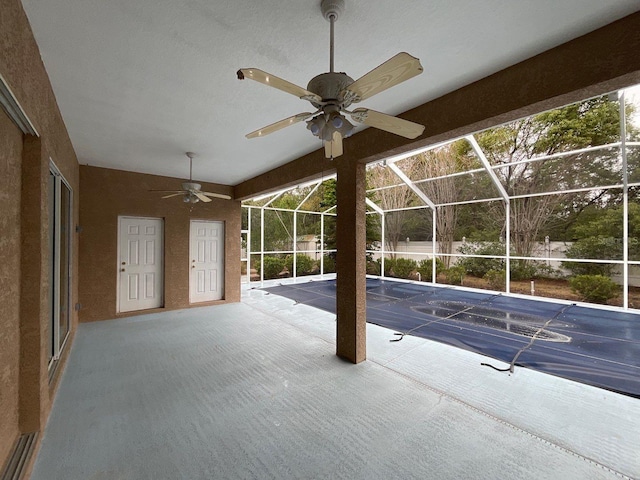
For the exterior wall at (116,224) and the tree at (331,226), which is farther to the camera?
the tree at (331,226)

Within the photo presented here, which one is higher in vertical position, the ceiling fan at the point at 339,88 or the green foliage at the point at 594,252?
the ceiling fan at the point at 339,88

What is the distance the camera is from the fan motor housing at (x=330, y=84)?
4.91 feet

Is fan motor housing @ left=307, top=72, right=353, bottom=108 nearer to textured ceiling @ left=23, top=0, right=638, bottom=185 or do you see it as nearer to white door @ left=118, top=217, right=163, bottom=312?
textured ceiling @ left=23, top=0, right=638, bottom=185

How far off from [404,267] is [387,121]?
332 inches

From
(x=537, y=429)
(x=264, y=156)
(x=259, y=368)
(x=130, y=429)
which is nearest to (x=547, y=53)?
(x=537, y=429)

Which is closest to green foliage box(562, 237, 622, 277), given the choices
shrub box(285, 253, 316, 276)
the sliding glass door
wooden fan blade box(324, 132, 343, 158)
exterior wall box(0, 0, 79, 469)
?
shrub box(285, 253, 316, 276)

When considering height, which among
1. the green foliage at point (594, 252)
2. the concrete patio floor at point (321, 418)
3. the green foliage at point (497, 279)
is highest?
the green foliage at point (594, 252)

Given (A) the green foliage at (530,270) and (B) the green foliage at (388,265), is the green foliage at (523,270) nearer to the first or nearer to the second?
(A) the green foliage at (530,270)

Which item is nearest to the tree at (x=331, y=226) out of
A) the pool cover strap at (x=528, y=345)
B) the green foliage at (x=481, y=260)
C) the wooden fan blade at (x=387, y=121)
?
the green foliage at (x=481, y=260)

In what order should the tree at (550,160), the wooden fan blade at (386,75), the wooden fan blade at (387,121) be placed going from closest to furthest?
the wooden fan blade at (386,75) < the wooden fan blade at (387,121) < the tree at (550,160)

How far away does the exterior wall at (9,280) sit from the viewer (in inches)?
62.0

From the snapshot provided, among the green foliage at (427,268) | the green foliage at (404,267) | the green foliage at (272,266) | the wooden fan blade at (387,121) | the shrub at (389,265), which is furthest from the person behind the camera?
the shrub at (389,265)

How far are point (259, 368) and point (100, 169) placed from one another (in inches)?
175

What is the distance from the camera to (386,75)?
1.30 metres
